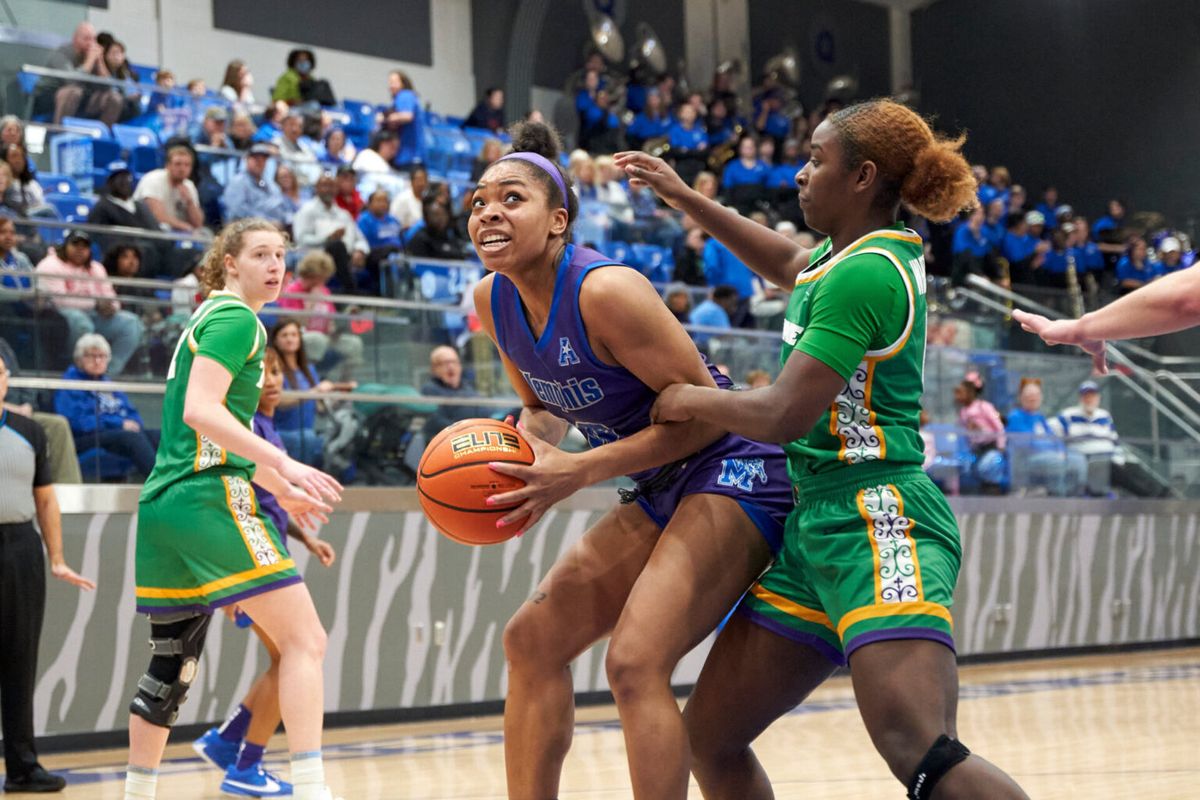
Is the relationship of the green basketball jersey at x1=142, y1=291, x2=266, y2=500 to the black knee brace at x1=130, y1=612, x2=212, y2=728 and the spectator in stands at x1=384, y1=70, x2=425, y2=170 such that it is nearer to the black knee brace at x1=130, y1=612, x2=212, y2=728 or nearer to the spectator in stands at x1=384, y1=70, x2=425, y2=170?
the black knee brace at x1=130, y1=612, x2=212, y2=728

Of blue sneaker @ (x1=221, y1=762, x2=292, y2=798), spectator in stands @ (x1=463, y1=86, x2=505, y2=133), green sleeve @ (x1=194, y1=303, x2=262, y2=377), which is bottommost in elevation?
blue sneaker @ (x1=221, y1=762, x2=292, y2=798)

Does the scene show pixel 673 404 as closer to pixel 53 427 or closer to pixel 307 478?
pixel 307 478

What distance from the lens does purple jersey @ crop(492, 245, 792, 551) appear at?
132 inches

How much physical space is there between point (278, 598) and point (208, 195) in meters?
7.11

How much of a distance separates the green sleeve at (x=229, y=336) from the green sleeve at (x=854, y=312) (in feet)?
6.74

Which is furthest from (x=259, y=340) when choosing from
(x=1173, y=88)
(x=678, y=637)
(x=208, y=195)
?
(x=1173, y=88)

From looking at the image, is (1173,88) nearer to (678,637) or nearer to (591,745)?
(591,745)

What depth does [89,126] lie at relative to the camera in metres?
11.2

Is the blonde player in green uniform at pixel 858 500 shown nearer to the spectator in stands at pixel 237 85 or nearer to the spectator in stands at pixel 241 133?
the spectator in stands at pixel 241 133

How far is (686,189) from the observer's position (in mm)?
3748

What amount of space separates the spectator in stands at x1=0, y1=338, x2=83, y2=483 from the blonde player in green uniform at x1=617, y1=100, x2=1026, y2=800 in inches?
184

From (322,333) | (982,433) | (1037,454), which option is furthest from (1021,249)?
(322,333)

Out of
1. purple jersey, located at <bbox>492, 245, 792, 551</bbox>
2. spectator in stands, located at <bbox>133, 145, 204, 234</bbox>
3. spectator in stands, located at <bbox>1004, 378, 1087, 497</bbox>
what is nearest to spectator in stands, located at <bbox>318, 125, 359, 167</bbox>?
spectator in stands, located at <bbox>133, 145, 204, 234</bbox>

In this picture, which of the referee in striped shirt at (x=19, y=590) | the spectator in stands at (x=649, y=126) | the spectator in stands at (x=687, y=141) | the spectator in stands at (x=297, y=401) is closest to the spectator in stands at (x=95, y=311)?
the spectator in stands at (x=297, y=401)
